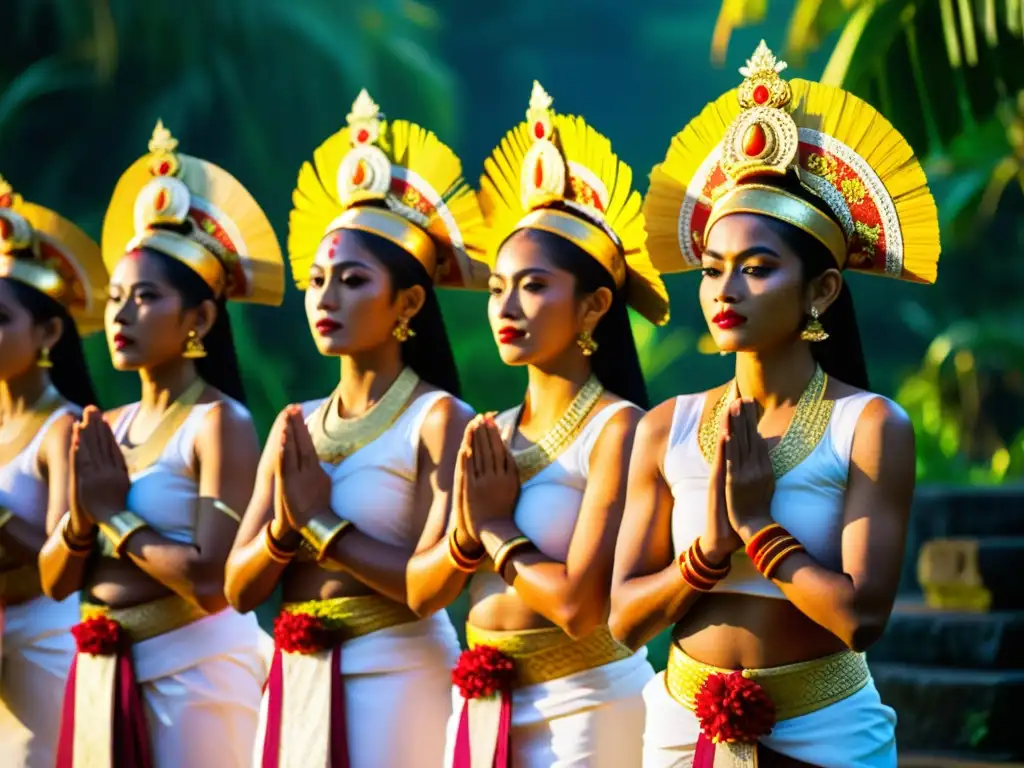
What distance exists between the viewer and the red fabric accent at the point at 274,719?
4.24m

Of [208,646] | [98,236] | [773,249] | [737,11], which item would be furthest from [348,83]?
[773,249]

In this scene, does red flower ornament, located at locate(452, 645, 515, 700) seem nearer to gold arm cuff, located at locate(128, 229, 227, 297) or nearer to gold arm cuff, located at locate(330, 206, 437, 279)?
gold arm cuff, located at locate(330, 206, 437, 279)

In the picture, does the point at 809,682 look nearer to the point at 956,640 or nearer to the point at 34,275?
the point at 34,275

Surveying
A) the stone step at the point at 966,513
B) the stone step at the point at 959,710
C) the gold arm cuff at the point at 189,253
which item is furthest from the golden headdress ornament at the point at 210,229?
the stone step at the point at 966,513

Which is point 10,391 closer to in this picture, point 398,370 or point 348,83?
point 398,370

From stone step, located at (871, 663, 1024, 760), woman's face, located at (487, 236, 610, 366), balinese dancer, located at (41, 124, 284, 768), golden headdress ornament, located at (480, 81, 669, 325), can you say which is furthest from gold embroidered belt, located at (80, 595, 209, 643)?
stone step, located at (871, 663, 1024, 760)

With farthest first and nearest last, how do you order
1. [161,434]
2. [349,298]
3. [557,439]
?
[161,434] < [349,298] < [557,439]

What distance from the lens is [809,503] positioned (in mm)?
3295

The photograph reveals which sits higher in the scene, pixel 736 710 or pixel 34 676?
pixel 34 676

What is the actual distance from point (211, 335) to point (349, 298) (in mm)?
768

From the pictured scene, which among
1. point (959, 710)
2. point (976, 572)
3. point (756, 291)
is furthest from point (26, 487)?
point (976, 572)

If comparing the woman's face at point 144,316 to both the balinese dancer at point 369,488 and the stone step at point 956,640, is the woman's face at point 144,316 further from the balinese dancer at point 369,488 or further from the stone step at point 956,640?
the stone step at point 956,640

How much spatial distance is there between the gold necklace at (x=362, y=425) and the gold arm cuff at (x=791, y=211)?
46.3 inches

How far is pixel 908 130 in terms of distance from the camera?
6328 mm
